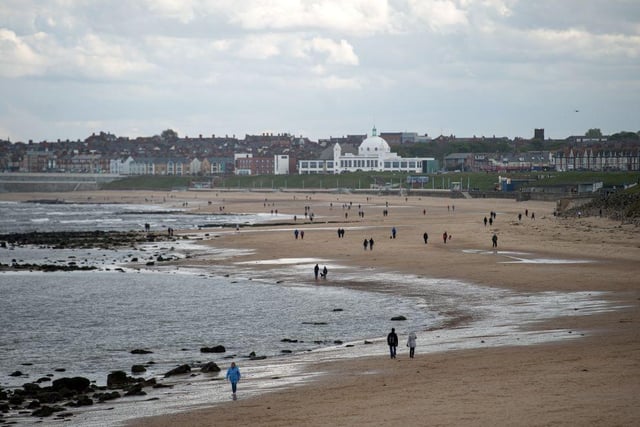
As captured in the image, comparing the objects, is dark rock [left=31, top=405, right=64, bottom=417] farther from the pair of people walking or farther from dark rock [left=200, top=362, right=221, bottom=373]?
the pair of people walking

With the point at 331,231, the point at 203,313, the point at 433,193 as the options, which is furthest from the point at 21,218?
the point at 203,313

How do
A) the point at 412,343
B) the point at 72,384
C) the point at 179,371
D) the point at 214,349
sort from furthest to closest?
the point at 214,349
the point at 179,371
the point at 412,343
the point at 72,384

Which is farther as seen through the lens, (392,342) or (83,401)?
(392,342)

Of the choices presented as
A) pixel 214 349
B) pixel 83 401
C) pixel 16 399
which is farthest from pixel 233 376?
pixel 214 349

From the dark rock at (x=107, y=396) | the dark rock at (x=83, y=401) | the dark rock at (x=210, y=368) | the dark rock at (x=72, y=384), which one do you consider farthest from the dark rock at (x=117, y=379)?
the dark rock at (x=210, y=368)

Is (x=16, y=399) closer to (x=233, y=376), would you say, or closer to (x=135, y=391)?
(x=135, y=391)

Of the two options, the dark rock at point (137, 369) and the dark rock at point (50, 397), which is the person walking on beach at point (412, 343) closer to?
the dark rock at point (137, 369)

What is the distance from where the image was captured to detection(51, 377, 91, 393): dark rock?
82.3ft

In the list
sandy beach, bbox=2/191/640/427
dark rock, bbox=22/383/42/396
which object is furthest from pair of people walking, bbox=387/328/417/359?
dark rock, bbox=22/383/42/396

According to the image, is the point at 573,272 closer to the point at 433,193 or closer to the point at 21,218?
the point at 21,218

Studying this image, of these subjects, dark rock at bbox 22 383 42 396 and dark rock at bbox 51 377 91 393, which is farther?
dark rock at bbox 51 377 91 393

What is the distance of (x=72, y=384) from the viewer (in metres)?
25.2

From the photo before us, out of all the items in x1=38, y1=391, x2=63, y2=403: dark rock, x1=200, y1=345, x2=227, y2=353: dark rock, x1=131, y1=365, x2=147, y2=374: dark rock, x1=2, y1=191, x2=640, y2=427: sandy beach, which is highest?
x1=2, y1=191, x2=640, y2=427: sandy beach

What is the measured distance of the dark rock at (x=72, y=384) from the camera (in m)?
25.1
